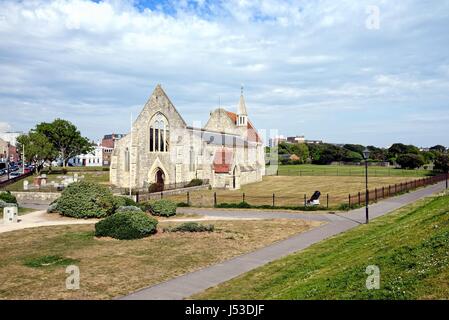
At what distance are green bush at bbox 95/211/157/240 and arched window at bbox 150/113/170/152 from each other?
94.7 ft

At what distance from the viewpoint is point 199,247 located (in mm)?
18594

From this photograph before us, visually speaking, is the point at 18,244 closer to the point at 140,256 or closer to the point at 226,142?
the point at 140,256

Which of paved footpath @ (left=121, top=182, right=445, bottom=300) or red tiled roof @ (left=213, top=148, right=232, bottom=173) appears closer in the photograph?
paved footpath @ (left=121, top=182, right=445, bottom=300)

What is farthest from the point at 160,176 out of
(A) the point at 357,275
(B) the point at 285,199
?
(A) the point at 357,275

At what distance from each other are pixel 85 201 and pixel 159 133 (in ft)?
78.2

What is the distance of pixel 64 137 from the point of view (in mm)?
82562

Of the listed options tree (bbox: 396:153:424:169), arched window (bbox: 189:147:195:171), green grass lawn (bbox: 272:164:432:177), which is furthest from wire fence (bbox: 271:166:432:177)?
arched window (bbox: 189:147:195:171)

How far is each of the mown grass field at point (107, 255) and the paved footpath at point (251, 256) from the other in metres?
0.64

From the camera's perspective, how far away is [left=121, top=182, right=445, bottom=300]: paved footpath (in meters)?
12.3

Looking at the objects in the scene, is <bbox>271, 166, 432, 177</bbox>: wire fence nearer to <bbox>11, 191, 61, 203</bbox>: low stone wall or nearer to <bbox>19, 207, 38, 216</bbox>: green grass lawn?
<bbox>11, 191, 61, 203</bbox>: low stone wall

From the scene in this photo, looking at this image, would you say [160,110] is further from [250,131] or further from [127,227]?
[127,227]

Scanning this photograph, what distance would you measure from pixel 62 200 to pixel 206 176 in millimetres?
24616

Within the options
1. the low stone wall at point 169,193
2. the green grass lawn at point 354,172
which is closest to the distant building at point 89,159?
the green grass lawn at point 354,172

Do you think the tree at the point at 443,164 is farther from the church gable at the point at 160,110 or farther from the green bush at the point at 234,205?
the green bush at the point at 234,205
